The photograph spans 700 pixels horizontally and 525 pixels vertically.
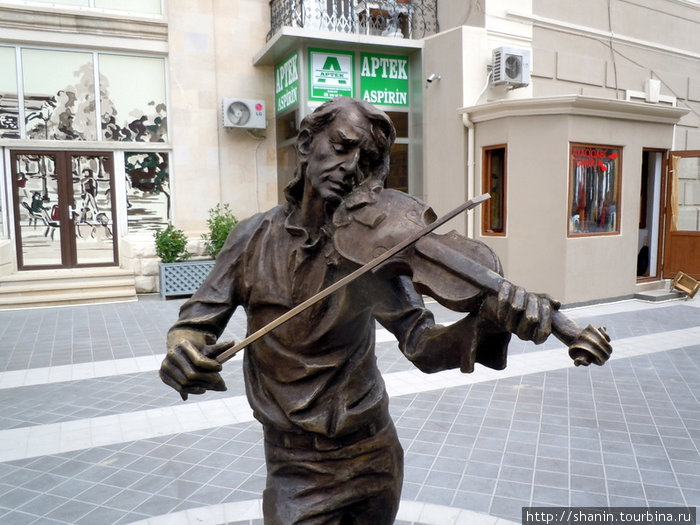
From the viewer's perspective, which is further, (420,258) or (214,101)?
(214,101)

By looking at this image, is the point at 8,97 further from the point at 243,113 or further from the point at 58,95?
the point at 243,113

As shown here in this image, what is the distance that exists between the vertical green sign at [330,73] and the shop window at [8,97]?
5.75 meters

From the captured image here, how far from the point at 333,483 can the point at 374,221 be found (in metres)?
0.87

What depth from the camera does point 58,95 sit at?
11.4 meters

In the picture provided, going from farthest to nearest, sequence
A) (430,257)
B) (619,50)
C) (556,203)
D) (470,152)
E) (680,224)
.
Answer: (619,50) → (680,224) → (470,152) → (556,203) → (430,257)

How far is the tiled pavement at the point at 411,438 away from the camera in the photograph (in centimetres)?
365

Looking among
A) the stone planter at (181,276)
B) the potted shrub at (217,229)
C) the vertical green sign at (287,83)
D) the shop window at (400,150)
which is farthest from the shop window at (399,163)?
the stone planter at (181,276)

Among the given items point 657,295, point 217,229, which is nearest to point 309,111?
point 217,229

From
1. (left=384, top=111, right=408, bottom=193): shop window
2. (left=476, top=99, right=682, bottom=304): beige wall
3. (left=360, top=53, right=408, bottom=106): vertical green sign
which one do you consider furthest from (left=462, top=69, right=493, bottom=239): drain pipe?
(left=360, top=53, right=408, bottom=106): vertical green sign

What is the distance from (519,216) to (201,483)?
766 centimetres

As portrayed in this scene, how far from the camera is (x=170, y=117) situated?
11945 millimetres

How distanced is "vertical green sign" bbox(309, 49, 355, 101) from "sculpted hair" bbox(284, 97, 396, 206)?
9350mm

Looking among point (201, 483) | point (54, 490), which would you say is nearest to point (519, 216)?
point (201, 483)

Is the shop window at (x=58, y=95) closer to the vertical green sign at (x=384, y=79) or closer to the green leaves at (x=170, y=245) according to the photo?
the green leaves at (x=170, y=245)
